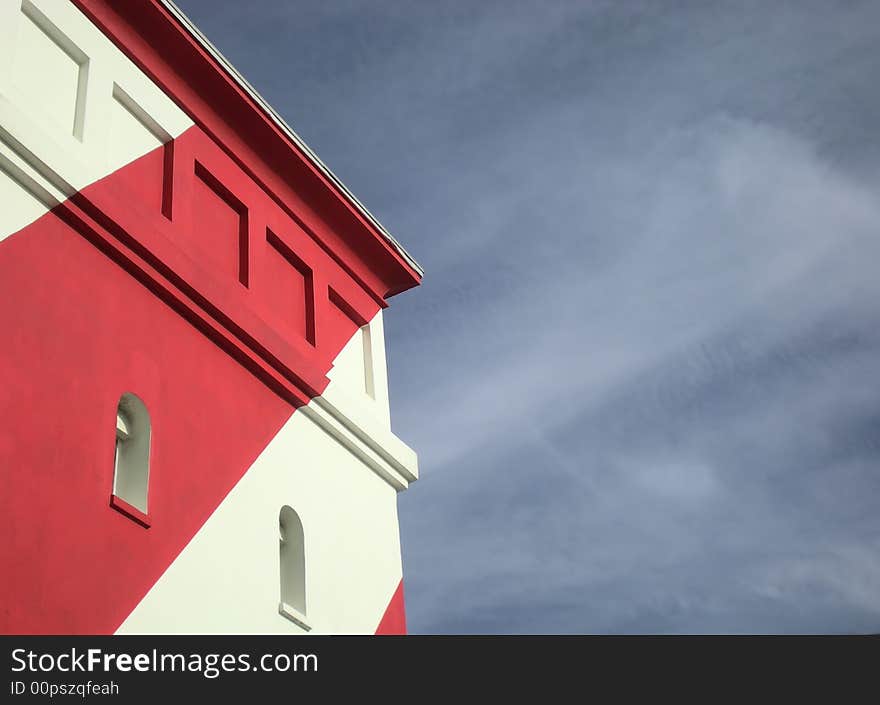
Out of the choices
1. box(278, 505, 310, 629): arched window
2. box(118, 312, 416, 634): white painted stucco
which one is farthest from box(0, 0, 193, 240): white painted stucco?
box(278, 505, 310, 629): arched window

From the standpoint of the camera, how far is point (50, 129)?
400 inches

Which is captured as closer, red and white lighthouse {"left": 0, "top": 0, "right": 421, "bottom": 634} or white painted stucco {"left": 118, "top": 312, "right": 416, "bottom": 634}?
red and white lighthouse {"left": 0, "top": 0, "right": 421, "bottom": 634}

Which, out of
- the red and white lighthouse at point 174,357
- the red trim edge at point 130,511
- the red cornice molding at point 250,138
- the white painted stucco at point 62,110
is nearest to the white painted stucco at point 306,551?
the red and white lighthouse at point 174,357

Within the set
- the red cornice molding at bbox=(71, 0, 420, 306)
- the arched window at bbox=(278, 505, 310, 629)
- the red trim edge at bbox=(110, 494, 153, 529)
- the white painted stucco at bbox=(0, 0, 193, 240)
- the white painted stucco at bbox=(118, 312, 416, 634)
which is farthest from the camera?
the red cornice molding at bbox=(71, 0, 420, 306)

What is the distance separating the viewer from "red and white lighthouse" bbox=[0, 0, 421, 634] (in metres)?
8.98

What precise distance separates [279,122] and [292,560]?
439 cm

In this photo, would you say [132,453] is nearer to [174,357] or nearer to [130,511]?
[130,511]

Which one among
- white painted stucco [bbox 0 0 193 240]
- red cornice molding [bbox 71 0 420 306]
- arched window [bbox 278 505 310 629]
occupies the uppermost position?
red cornice molding [bbox 71 0 420 306]

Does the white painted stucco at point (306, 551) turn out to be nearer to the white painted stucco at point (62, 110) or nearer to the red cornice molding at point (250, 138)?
the red cornice molding at point (250, 138)

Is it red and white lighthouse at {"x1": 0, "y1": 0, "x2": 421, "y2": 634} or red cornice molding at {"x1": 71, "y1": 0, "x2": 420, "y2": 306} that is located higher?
red cornice molding at {"x1": 71, "y1": 0, "x2": 420, "y2": 306}

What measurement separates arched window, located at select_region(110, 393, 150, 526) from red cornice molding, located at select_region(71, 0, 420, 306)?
3.40m

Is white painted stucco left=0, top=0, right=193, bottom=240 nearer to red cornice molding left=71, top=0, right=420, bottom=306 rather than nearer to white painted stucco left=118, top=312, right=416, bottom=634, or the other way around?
red cornice molding left=71, top=0, right=420, bottom=306

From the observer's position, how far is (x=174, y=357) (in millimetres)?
10547

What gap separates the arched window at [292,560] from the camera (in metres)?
11.1
